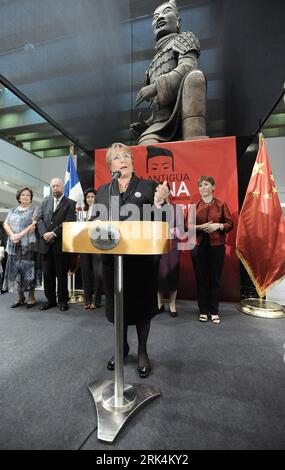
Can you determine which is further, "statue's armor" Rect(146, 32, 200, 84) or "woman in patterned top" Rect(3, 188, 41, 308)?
"statue's armor" Rect(146, 32, 200, 84)

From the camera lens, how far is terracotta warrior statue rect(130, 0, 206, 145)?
299 centimetres

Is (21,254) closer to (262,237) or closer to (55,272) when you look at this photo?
(55,272)

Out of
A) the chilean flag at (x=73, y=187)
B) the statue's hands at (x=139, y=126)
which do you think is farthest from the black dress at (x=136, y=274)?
the statue's hands at (x=139, y=126)

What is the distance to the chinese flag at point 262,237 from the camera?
245 centimetres

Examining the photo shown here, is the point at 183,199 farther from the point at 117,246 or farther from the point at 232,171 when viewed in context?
the point at 117,246

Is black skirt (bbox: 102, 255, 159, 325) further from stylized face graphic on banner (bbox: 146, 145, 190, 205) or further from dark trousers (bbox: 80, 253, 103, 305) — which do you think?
stylized face graphic on banner (bbox: 146, 145, 190, 205)

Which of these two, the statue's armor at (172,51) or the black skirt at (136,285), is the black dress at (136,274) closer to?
the black skirt at (136,285)

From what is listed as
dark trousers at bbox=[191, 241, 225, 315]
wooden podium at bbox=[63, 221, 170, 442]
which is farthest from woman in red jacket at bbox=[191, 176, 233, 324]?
wooden podium at bbox=[63, 221, 170, 442]

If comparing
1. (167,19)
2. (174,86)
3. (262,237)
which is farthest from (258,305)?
(167,19)

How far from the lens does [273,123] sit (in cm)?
640

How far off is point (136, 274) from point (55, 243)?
161 centimetres

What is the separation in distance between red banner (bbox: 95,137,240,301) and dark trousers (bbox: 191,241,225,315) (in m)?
0.57
